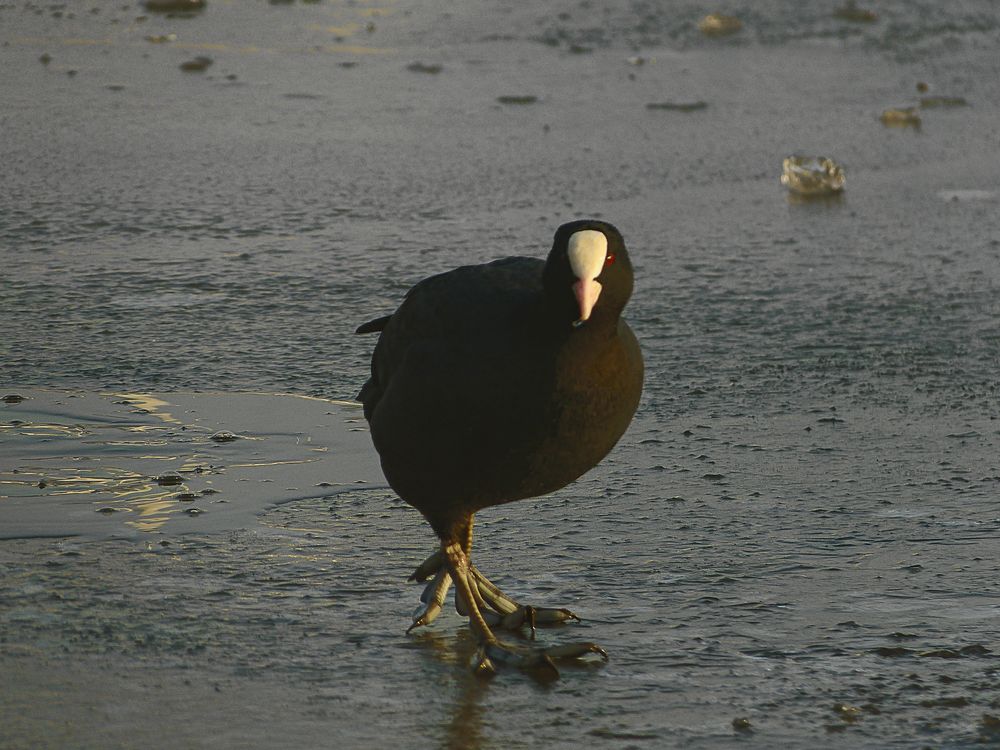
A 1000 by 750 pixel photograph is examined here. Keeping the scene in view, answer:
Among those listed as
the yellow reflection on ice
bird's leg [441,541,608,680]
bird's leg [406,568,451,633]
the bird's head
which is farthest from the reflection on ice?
the bird's head

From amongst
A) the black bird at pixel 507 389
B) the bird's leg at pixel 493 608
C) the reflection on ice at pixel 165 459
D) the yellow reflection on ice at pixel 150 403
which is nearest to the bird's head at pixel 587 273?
the black bird at pixel 507 389

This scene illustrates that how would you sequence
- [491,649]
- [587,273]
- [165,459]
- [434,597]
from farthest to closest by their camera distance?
[165,459]
[434,597]
[491,649]
[587,273]

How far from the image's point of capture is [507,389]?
13.1 feet

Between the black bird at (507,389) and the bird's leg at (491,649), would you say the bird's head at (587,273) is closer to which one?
the black bird at (507,389)

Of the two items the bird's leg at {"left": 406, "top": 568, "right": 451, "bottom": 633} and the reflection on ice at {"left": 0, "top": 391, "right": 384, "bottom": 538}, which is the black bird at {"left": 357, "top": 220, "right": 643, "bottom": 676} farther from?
the reflection on ice at {"left": 0, "top": 391, "right": 384, "bottom": 538}

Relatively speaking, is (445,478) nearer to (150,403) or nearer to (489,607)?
(489,607)

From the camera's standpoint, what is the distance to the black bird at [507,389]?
400cm

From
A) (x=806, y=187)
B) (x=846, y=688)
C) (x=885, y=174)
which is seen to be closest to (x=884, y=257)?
(x=806, y=187)

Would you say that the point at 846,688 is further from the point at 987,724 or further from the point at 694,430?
the point at 694,430

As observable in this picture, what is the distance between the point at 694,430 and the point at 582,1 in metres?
10.7

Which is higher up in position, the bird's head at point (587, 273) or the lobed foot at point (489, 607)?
the bird's head at point (587, 273)

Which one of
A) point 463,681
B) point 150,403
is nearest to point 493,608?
point 463,681

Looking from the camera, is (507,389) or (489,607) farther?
(489,607)

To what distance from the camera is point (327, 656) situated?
162 inches
